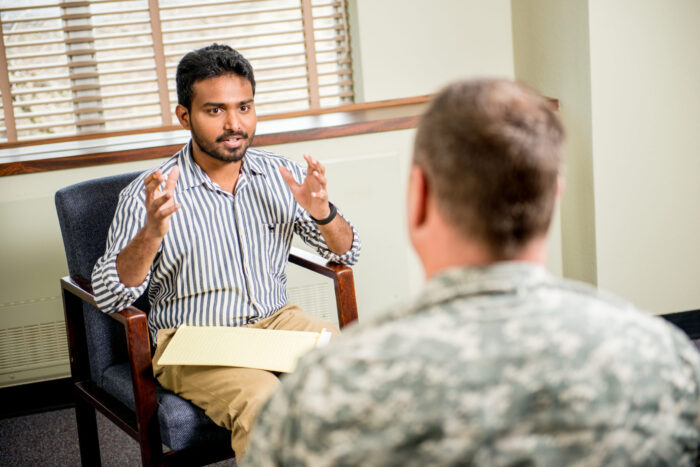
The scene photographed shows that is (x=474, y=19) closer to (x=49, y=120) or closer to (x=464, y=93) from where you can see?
(x=49, y=120)

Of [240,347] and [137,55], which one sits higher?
[137,55]

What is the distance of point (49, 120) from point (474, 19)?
2.05m

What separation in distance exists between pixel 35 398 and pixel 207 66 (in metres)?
1.55

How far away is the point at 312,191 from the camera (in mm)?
1953

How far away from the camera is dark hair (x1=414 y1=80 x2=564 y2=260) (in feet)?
2.35

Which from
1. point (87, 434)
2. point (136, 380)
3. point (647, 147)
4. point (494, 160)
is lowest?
point (87, 434)

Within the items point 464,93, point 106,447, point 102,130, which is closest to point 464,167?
point 464,93

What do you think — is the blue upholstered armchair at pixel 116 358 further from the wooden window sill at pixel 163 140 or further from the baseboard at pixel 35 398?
the baseboard at pixel 35 398

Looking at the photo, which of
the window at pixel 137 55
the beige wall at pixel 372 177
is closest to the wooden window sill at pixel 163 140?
the beige wall at pixel 372 177

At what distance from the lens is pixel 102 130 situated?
3.70 metres

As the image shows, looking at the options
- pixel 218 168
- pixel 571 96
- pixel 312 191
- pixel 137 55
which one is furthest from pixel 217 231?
pixel 137 55

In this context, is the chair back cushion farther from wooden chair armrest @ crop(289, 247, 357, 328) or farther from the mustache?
wooden chair armrest @ crop(289, 247, 357, 328)

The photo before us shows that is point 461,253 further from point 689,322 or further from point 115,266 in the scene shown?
point 689,322

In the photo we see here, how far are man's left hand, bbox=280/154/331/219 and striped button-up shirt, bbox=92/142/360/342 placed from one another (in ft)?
0.45
